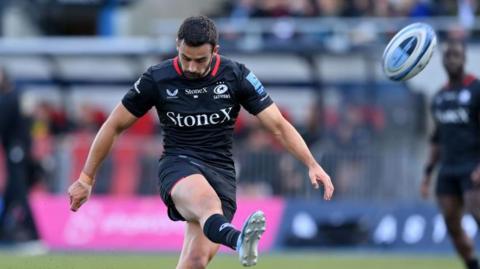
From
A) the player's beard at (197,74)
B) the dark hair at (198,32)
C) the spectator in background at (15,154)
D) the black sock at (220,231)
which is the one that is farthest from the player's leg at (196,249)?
the spectator in background at (15,154)

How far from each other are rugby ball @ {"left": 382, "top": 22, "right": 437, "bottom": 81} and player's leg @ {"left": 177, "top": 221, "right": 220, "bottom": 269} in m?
2.25

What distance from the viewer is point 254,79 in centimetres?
1007

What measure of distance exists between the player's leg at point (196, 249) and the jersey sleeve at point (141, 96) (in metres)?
0.94

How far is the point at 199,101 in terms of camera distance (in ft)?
32.6

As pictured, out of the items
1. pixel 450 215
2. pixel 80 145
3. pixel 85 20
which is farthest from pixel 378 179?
pixel 85 20

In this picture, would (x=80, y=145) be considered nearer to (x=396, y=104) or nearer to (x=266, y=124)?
(x=396, y=104)

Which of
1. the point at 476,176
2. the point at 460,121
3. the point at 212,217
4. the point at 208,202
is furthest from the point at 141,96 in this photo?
the point at 460,121

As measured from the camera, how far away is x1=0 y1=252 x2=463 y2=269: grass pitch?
14.9 metres

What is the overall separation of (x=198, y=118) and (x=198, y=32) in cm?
71

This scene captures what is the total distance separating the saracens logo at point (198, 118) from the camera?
9.96 meters

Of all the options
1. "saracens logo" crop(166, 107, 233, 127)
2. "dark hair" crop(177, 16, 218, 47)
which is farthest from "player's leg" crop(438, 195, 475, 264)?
"dark hair" crop(177, 16, 218, 47)

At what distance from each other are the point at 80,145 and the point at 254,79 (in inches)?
420

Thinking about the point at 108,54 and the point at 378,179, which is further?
the point at 108,54

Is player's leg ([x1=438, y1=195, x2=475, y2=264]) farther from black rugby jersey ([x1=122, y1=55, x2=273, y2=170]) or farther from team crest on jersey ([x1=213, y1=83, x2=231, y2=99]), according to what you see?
team crest on jersey ([x1=213, y1=83, x2=231, y2=99])
